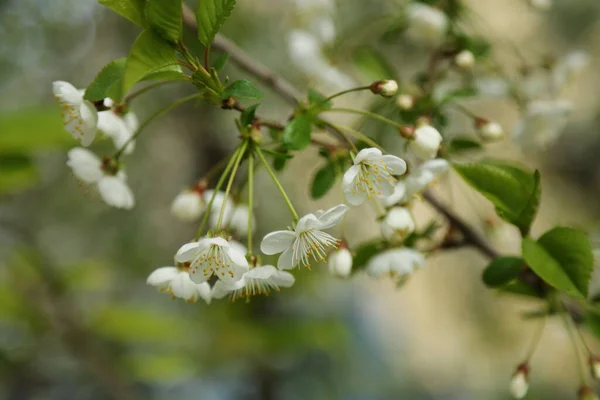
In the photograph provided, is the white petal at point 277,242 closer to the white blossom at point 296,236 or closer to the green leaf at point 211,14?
the white blossom at point 296,236

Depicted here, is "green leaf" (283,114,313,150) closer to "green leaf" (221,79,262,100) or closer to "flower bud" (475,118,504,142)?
"green leaf" (221,79,262,100)

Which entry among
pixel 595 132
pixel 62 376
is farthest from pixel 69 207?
pixel 595 132

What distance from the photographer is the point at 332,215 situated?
1.86 ft

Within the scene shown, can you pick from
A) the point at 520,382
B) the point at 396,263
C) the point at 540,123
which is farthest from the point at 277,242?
the point at 540,123

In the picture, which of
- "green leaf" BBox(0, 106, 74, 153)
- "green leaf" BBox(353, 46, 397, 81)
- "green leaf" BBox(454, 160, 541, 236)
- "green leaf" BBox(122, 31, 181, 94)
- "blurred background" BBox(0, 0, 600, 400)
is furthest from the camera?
"blurred background" BBox(0, 0, 600, 400)

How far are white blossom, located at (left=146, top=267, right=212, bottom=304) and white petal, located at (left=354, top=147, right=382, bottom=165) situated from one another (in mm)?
229

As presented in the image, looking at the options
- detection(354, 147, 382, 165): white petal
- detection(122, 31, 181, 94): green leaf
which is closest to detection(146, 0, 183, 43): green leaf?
detection(122, 31, 181, 94): green leaf

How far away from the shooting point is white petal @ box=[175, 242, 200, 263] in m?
0.58

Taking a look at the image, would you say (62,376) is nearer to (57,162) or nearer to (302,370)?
(302,370)

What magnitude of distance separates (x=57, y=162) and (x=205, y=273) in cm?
290

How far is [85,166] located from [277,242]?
0.33m

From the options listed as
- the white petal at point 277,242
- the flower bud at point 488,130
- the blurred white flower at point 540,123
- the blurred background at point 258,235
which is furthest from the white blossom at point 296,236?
the blurred white flower at point 540,123

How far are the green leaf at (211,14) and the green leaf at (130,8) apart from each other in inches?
2.1

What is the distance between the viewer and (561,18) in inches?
160
